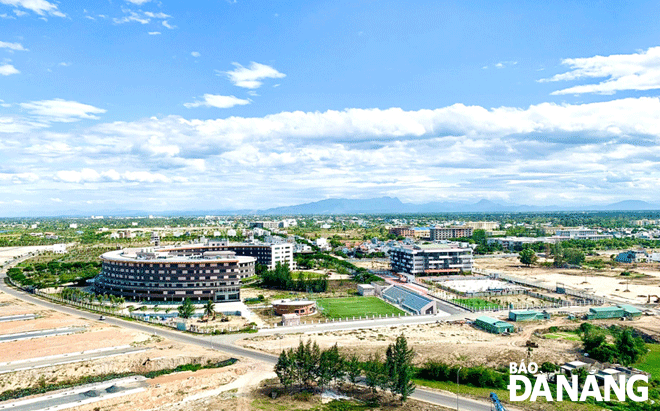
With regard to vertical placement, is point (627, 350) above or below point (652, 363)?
above

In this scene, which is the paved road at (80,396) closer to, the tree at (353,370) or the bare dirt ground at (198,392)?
the bare dirt ground at (198,392)

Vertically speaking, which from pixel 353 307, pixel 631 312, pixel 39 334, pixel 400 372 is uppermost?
pixel 400 372

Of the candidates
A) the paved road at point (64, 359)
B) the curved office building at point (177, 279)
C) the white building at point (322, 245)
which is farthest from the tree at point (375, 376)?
the white building at point (322, 245)

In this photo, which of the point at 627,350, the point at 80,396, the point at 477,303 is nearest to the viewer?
the point at 80,396

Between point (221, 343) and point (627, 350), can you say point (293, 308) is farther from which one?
point (627, 350)

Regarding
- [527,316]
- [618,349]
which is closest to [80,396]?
[618,349]

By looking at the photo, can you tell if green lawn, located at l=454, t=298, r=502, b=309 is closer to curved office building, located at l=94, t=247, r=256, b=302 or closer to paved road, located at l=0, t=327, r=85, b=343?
curved office building, located at l=94, t=247, r=256, b=302

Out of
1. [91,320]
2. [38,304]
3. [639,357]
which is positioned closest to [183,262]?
[91,320]
